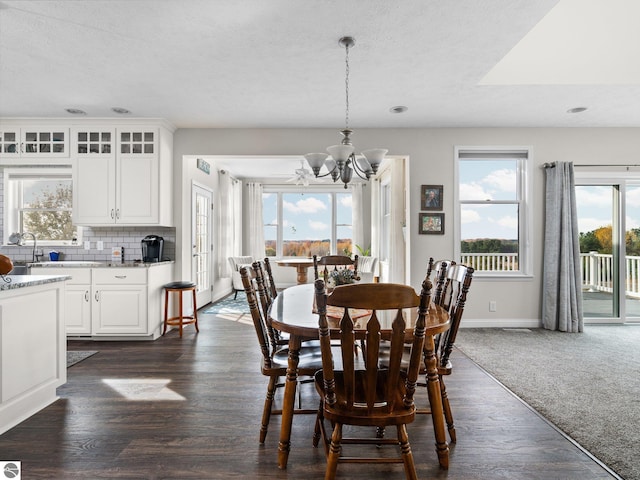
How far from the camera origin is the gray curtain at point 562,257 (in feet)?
14.9

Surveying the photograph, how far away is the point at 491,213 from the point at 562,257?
0.99 metres

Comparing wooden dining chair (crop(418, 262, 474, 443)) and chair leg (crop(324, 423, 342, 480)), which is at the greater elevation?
wooden dining chair (crop(418, 262, 474, 443))

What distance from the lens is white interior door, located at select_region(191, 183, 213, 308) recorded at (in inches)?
217

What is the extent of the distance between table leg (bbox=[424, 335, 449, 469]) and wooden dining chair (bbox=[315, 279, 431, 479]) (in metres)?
0.27

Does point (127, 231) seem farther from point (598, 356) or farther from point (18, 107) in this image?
point (598, 356)

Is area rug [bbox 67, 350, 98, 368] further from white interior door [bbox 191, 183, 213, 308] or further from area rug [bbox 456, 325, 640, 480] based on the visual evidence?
area rug [bbox 456, 325, 640, 480]

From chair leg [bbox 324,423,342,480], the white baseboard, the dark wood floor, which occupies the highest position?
chair leg [bbox 324,423,342,480]

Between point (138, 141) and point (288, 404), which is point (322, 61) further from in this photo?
point (138, 141)

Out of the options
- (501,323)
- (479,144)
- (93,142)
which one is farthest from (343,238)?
(93,142)

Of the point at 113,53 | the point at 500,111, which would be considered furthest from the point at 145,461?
the point at 500,111

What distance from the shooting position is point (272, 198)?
8.50m

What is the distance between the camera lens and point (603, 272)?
16.2ft

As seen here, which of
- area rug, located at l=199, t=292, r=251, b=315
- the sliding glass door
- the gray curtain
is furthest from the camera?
area rug, located at l=199, t=292, r=251, b=315

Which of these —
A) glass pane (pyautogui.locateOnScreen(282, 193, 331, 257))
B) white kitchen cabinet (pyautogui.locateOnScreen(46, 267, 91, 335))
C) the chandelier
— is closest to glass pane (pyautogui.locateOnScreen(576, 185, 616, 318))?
the chandelier
